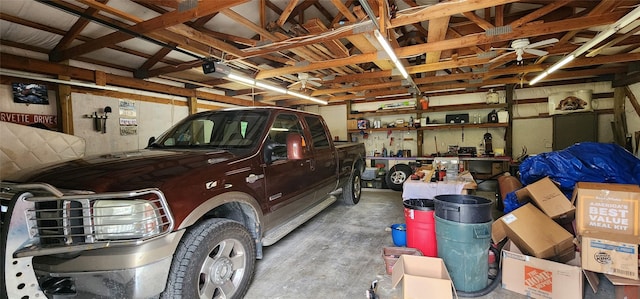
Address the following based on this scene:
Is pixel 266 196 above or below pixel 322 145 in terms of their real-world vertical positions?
below

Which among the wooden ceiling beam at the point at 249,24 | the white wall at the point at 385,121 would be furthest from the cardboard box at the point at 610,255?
the white wall at the point at 385,121

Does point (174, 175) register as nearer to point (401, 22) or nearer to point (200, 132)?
point (200, 132)

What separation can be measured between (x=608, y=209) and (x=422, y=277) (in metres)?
1.87

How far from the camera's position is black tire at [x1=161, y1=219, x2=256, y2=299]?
1.83 meters

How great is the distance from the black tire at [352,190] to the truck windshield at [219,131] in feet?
9.14

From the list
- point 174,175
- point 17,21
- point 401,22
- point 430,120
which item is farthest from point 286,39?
point 430,120

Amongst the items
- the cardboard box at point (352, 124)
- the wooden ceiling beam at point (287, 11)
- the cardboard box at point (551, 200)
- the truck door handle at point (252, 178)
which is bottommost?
the cardboard box at point (551, 200)

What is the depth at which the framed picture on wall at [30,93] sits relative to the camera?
3.82 meters

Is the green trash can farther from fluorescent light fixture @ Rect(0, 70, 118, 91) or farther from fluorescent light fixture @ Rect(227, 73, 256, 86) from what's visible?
fluorescent light fixture @ Rect(0, 70, 118, 91)

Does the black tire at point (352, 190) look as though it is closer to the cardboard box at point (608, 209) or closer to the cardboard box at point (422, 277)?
the cardboard box at point (422, 277)

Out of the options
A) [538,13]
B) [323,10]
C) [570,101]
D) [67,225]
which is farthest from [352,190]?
[570,101]

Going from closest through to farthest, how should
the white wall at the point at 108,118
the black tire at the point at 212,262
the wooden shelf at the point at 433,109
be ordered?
the black tire at the point at 212,262 < the white wall at the point at 108,118 < the wooden shelf at the point at 433,109

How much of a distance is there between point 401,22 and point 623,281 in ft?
10.2

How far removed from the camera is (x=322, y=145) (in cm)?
407
